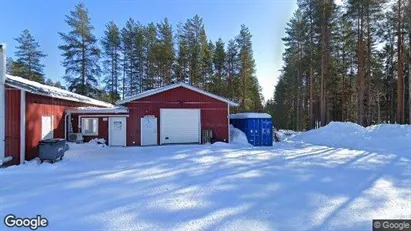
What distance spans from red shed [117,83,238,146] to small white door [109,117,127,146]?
29 cm

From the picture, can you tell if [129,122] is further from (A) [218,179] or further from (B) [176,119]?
(A) [218,179]

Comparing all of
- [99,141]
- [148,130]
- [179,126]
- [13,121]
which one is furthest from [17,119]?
[179,126]

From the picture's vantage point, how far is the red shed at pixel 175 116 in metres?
18.5

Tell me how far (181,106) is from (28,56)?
97.9ft

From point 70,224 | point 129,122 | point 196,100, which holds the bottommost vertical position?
point 70,224

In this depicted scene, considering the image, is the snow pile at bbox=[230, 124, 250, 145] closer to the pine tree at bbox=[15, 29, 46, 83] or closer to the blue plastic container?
the blue plastic container

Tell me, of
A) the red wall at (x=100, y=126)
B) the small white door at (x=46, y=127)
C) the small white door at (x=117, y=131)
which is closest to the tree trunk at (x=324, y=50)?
the small white door at (x=117, y=131)

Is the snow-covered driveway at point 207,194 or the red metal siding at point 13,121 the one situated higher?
the red metal siding at point 13,121

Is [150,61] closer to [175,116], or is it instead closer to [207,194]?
[175,116]

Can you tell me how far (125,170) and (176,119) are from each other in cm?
964

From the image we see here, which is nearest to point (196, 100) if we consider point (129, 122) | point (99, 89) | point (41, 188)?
point (129, 122)

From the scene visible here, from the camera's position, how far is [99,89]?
1373 inches

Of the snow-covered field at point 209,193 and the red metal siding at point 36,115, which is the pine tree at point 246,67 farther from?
the snow-covered field at point 209,193

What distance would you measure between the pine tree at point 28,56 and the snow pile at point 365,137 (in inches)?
1342
